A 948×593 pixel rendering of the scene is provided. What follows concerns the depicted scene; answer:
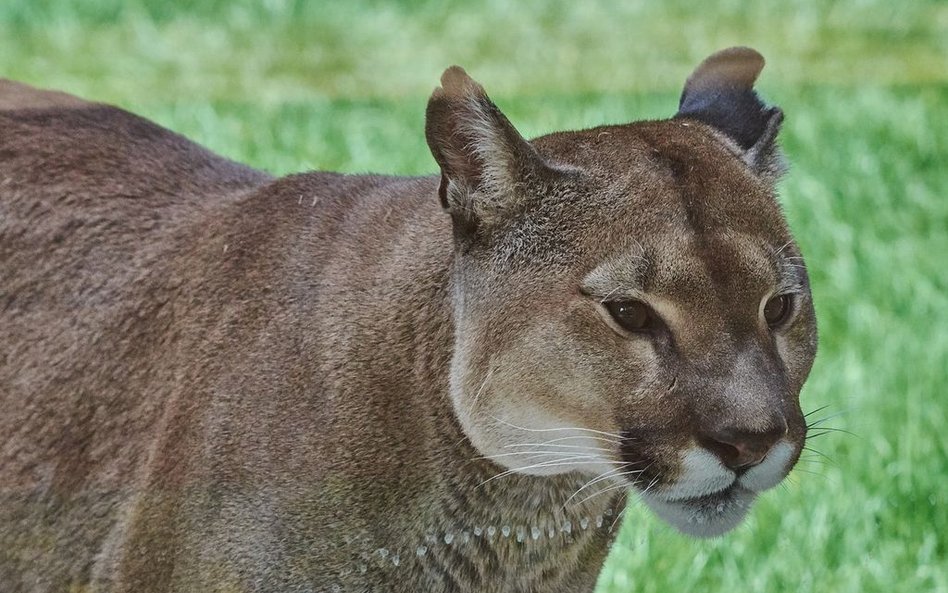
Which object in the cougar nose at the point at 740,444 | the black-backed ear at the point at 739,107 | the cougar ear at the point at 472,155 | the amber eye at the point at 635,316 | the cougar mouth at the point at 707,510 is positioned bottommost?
the cougar mouth at the point at 707,510

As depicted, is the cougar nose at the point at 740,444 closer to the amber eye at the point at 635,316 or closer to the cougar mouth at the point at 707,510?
the cougar mouth at the point at 707,510

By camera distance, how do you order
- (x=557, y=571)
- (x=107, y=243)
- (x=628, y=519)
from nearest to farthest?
(x=557, y=571) → (x=107, y=243) → (x=628, y=519)

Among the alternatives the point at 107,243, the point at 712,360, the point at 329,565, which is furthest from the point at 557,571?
the point at 107,243

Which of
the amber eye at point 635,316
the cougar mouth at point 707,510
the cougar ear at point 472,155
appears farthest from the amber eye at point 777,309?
the cougar ear at point 472,155

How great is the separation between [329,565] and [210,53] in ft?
17.4

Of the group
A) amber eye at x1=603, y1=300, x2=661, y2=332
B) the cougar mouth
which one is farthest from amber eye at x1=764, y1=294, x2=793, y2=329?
the cougar mouth

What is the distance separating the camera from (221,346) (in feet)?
12.8

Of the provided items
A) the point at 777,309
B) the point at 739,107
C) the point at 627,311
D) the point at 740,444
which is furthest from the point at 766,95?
the point at 740,444

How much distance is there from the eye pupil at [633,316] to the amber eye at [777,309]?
276 millimetres

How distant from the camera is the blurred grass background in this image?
521 cm

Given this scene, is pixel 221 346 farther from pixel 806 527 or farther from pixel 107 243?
pixel 806 527

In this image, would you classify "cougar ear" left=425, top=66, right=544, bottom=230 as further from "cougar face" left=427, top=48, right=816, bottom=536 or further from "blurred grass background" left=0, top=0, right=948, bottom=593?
"blurred grass background" left=0, top=0, right=948, bottom=593

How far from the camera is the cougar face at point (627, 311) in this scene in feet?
10.8

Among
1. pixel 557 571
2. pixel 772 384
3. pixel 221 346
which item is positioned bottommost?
pixel 557 571
